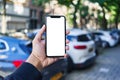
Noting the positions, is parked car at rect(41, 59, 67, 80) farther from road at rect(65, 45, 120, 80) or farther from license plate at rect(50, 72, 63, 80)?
road at rect(65, 45, 120, 80)

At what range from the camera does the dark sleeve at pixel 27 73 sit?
2000 millimetres

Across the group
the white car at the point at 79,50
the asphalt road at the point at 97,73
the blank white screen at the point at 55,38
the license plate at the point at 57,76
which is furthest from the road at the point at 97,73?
the blank white screen at the point at 55,38

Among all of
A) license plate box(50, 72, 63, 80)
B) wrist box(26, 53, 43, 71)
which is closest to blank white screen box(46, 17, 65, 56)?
wrist box(26, 53, 43, 71)

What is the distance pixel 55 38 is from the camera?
8.05 ft

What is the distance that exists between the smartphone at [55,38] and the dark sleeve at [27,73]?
338 millimetres

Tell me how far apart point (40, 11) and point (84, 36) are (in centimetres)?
3490

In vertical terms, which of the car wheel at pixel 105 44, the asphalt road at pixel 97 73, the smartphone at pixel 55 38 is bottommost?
the car wheel at pixel 105 44

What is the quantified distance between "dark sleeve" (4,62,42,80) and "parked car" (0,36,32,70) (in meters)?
4.87

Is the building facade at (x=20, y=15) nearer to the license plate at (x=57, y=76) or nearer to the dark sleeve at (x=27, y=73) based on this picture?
the license plate at (x=57, y=76)

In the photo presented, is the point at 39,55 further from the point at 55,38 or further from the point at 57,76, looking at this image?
the point at 57,76

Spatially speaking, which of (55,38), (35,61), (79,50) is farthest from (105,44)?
(35,61)

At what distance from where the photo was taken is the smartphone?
7.97 feet

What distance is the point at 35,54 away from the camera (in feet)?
7.50

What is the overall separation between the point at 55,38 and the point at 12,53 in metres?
4.91
